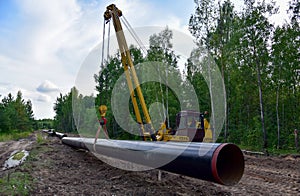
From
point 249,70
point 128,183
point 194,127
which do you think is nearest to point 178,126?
point 194,127

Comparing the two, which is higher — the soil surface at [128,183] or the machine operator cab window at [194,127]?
the machine operator cab window at [194,127]

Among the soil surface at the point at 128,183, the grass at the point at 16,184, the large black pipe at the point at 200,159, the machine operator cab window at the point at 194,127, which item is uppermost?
the machine operator cab window at the point at 194,127

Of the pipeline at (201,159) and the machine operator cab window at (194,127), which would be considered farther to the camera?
the machine operator cab window at (194,127)

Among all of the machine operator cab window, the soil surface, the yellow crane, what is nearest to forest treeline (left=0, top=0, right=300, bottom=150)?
the yellow crane

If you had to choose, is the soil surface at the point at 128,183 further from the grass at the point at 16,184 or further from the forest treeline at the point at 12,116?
the forest treeline at the point at 12,116

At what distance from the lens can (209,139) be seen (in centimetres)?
1106

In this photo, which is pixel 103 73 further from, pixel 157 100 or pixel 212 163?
pixel 212 163

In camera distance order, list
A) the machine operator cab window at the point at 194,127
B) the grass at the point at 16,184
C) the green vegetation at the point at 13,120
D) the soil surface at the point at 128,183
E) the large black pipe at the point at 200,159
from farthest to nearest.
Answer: the green vegetation at the point at 13,120
the machine operator cab window at the point at 194,127
the soil surface at the point at 128,183
the grass at the point at 16,184
the large black pipe at the point at 200,159

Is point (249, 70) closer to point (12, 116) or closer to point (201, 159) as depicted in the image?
point (201, 159)

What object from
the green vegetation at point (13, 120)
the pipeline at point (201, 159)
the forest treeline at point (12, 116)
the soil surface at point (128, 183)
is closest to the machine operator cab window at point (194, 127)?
the soil surface at point (128, 183)

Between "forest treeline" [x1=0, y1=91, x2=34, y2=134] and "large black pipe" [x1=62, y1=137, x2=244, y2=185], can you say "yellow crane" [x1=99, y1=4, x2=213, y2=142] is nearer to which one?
"large black pipe" [x1=62, y1=137, x2=244, y2=185]

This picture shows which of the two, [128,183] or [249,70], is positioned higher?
[249,70]

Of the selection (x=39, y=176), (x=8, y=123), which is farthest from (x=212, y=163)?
(x=8, y=123)

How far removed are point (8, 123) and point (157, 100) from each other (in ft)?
71.4
